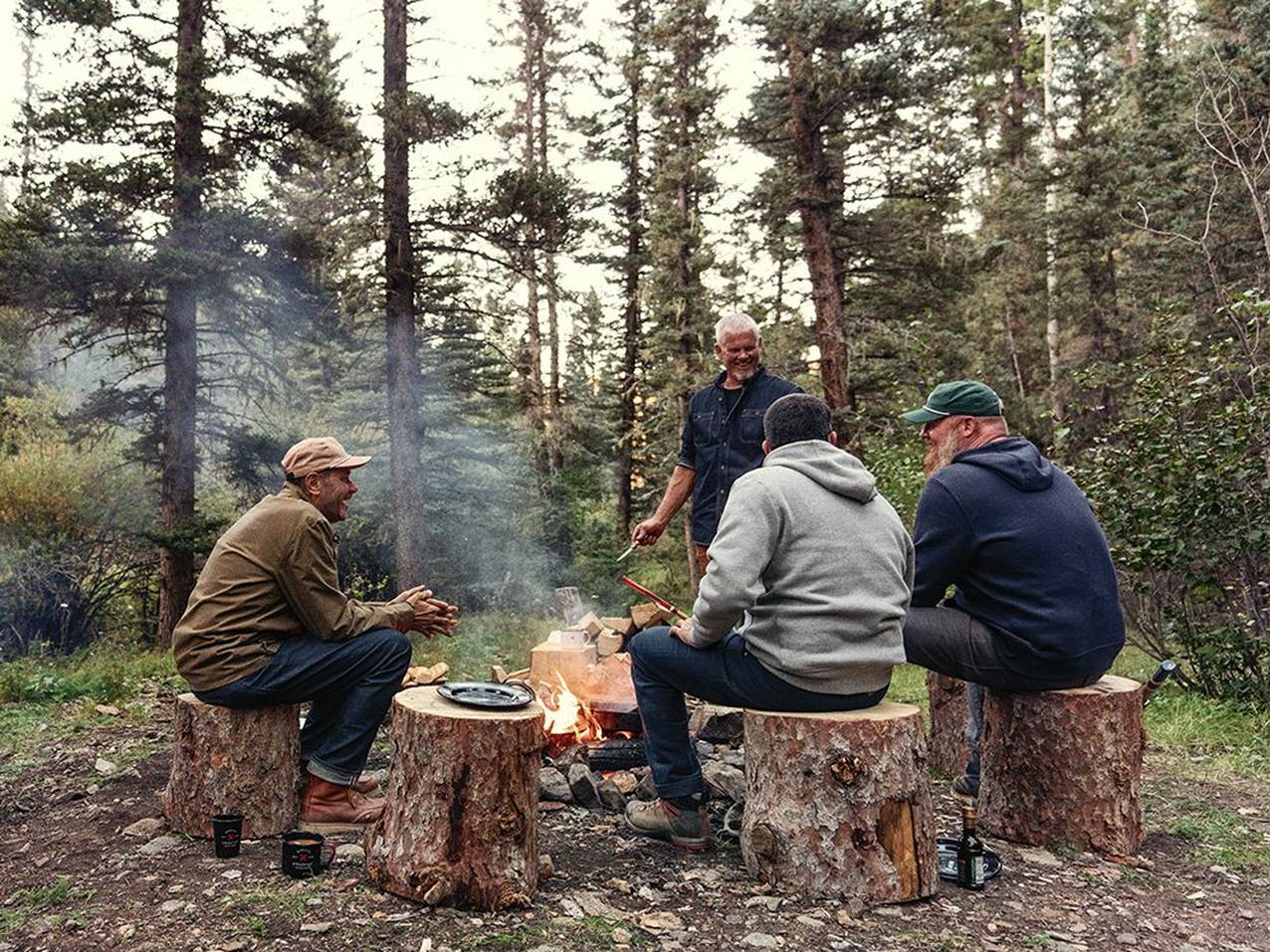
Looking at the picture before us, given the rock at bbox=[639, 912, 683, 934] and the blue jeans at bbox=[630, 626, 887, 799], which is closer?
the rock at bbox=[639, 912, 683, 934]

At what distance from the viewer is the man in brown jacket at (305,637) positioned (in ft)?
12.7

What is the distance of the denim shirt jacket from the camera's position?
552 cm

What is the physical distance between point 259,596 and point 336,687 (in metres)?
0.53

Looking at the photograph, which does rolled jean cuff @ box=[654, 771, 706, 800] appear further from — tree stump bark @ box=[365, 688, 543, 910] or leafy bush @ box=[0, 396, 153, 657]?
leafy bush @ box=[0, 396, 153, 657]

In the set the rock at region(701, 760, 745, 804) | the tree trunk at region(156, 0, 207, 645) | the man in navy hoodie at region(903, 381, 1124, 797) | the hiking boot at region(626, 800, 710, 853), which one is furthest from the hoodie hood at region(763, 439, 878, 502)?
the tree trunk at region(156, 0, 207, 645)

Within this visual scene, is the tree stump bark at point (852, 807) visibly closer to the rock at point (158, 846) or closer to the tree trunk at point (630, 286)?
the rock at point (158, 846)

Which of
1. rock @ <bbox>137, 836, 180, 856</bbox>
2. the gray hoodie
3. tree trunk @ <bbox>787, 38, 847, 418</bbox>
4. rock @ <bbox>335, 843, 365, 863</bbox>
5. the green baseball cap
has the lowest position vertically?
rock @ <bbox>335, 843, 365, 863</bbox>

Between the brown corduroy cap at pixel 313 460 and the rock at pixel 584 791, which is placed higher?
the brown corduroy cap at pixel 313 460

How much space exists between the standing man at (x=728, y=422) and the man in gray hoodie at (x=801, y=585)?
182 cm

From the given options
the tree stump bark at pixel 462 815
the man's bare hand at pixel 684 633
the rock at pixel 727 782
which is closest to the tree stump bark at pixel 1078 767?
the rock at pixel 727 782

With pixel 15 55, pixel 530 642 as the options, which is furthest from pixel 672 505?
pixel 15 55

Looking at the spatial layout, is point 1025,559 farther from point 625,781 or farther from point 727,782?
point 625,781

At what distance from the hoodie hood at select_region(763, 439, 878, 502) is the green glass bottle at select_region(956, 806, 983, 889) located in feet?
4.31

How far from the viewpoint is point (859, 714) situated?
3447mm
